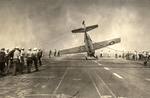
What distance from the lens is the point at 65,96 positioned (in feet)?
42.8

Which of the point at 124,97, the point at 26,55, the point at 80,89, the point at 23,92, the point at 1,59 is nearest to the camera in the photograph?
the point at 124,97

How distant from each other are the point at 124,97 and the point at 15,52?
13284mm

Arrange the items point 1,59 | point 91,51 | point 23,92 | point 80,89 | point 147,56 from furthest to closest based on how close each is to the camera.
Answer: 1. point 91,51
2. point 147,56
3. point 1,59
4. point 80,89
5. point 23,92

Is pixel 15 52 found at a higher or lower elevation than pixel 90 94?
higher

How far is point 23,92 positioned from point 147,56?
2999 centimetres

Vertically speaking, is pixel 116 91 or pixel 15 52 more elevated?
pixel 15 52

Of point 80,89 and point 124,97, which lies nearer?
point 124,97

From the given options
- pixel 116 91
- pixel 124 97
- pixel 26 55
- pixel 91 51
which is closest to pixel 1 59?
pixel 26 55

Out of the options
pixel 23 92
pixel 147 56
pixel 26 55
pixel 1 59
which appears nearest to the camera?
pixel 23 92

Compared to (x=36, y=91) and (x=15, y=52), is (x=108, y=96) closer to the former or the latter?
(x=36, y=91)

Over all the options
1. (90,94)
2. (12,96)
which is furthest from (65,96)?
(12,96)

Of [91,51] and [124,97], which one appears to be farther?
[91,51]

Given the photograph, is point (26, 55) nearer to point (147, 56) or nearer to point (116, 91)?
point (116, 91)

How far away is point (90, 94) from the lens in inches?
540
